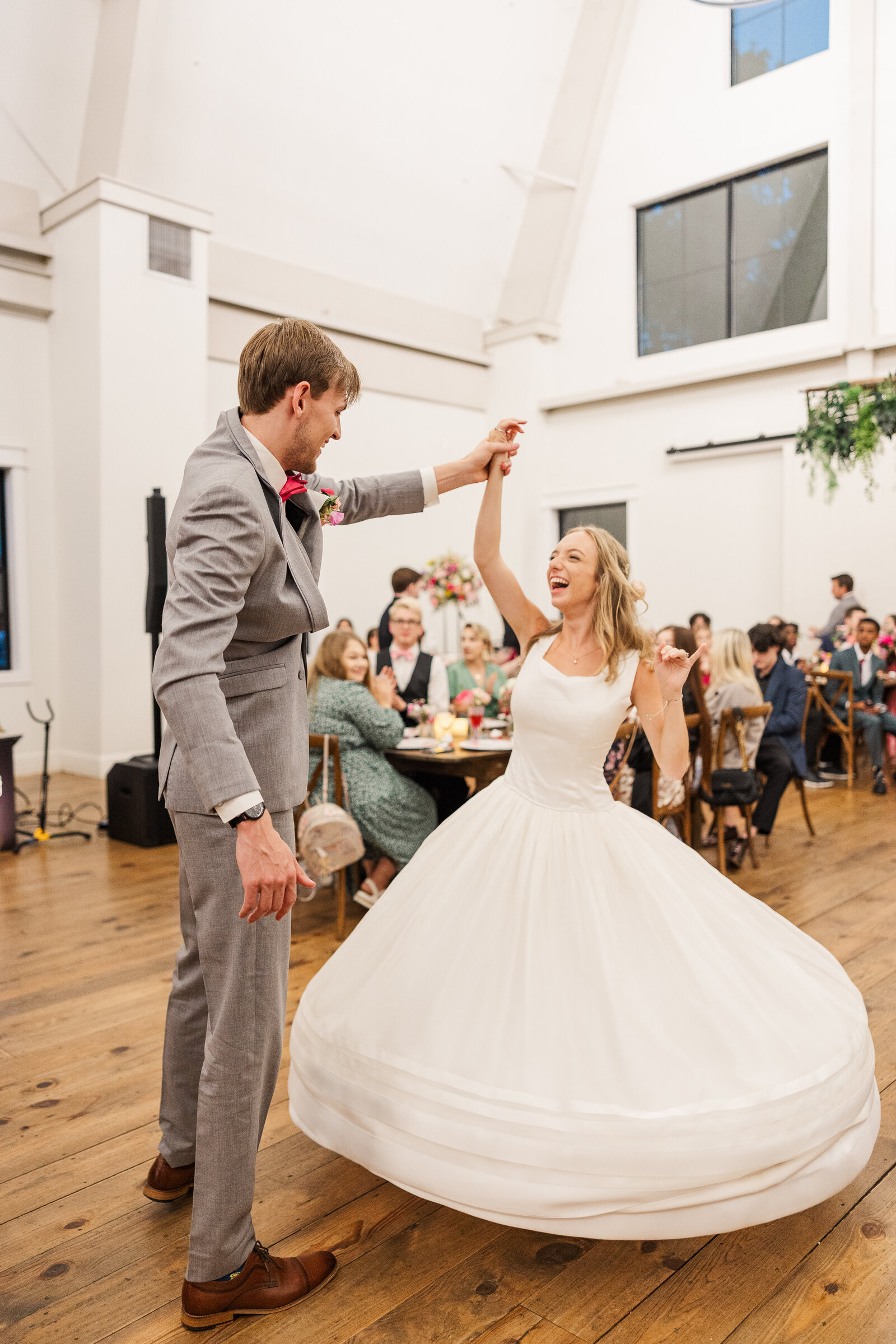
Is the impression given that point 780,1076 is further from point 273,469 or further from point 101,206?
point 101,206

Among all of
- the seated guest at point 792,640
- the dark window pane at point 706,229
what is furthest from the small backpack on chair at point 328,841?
the dark window pane at point 706,229

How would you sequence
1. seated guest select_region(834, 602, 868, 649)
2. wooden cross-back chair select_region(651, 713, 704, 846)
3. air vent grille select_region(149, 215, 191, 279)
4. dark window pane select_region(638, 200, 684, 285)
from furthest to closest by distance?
dark window pane select_region(638, 200, 684, 285) → seated guest select_region(834, 602, 868, 649) → air vent grille select_region(149, 215, 191, 279) → wooden cross-back chair select_region(651, 713, 704, 846)

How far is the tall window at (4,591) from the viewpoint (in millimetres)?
7707

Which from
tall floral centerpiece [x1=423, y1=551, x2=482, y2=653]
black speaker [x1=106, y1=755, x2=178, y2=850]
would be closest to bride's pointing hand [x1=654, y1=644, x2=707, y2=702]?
black speaker [x1=106, y1=755, x2=178, y2=850]

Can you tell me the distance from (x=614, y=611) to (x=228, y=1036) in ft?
4.48

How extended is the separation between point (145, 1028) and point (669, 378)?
28.9 ft

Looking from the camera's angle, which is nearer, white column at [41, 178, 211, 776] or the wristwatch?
the wristwatch

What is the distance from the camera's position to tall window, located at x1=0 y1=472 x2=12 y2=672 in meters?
7.71

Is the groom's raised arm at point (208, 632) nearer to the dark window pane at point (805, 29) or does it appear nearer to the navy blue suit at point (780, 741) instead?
the navy blue suit at point (780, 741)

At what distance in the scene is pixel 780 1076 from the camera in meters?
1.83

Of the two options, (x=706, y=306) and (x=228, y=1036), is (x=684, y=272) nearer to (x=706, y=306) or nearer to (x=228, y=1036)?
(x=706, y=306)

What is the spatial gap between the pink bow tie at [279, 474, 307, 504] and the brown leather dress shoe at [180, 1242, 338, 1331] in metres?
1.37

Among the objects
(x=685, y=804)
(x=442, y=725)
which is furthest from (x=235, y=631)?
(x=685, y=804)

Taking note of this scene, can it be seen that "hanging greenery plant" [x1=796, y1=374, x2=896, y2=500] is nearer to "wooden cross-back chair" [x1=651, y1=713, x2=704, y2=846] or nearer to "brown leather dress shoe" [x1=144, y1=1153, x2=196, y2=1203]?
"wooden cross-back chair" [x1=651, y1=713, x2=704, y2=846]
